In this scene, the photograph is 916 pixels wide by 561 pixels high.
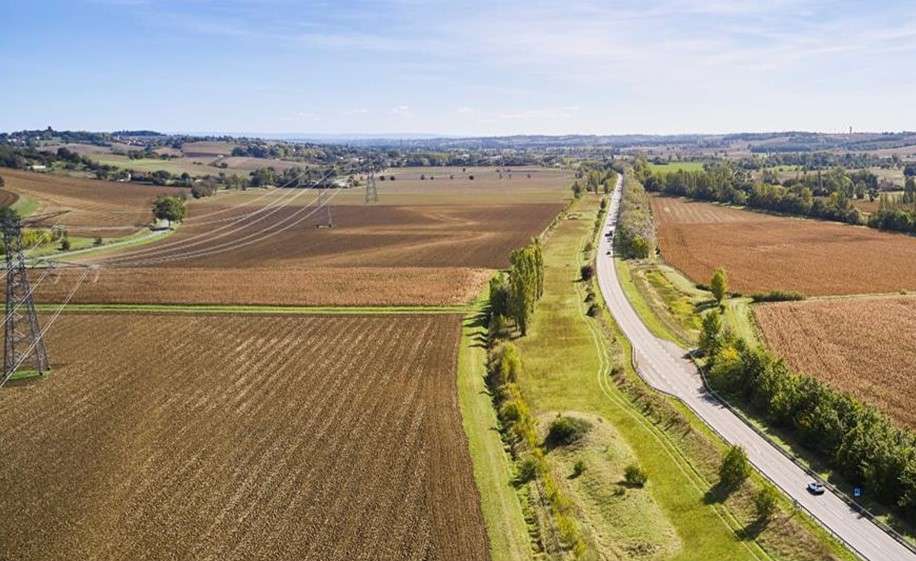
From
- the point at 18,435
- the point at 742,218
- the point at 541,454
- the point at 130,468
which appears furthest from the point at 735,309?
the point at 742,218

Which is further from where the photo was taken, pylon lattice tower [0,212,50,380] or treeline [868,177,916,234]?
treeline [868,177,916,234]

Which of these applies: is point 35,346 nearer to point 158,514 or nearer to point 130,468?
point 130,468

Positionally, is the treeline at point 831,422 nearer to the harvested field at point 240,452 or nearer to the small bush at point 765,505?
the small bush at point 765,505

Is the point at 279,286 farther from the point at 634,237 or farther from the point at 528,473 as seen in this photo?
the point at 634,237

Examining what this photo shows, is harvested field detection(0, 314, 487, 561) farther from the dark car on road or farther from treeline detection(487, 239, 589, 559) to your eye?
the dark car on road

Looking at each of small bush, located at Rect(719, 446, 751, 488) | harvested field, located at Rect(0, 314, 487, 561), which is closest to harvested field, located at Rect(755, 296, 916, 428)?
small bush, located at Rect(719, 446, 751, 488)
